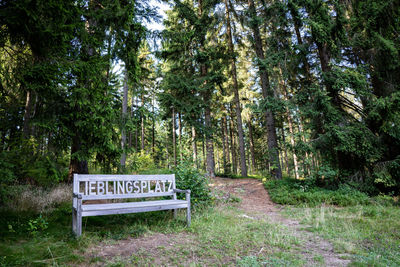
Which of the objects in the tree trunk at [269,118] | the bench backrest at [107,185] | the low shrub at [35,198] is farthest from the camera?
the tree trunk at [269,118]

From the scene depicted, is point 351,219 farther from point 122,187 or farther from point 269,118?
point 269,118

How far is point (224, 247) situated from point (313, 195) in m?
5.19

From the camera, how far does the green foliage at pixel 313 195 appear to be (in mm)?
6441

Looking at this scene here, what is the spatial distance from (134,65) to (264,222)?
5.06 meters

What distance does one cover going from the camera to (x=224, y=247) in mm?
3246

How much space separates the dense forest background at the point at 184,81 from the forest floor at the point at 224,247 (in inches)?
70.7

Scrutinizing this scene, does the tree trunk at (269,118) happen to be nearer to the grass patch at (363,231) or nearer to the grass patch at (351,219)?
the grass patch at (351,219)

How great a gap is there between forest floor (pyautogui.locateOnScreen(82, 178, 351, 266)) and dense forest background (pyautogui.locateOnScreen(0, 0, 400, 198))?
70.7 inches

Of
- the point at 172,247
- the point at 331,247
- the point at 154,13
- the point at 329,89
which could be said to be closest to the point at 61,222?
the point at 172,247

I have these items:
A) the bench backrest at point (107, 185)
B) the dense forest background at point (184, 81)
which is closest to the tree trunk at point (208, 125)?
the dense forest background at point (184, 81)

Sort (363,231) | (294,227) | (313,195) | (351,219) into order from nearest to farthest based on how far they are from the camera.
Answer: (363,231) < (294,227) < (351,219) < (313,195)

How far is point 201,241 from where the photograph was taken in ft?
11.4

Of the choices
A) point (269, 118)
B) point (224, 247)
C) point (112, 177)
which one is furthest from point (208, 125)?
point (224, 247)

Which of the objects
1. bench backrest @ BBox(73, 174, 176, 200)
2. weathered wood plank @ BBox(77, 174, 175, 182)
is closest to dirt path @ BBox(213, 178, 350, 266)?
weathered wood plank @ BBox(77, 174, 175, 182)
